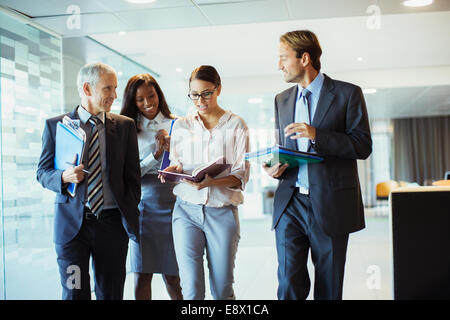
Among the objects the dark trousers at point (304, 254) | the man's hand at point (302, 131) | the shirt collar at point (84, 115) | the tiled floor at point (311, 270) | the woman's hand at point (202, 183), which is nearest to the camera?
the man's hand at point (302, 131)

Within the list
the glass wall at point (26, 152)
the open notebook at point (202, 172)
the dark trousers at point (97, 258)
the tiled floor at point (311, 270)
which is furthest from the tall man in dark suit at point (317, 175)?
the glass wall at point (26, 152)

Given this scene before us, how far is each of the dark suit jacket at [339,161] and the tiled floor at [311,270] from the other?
0.89 metres

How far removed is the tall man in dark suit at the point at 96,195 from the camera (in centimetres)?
267

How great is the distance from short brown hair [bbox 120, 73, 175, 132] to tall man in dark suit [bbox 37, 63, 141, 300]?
37 centimetres

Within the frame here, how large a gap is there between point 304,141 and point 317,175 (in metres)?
0.22

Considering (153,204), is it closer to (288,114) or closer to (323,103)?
(288,114)

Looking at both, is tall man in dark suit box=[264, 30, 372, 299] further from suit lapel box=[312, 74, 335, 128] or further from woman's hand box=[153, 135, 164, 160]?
woman's hand box=[153, 135, 164, 160]

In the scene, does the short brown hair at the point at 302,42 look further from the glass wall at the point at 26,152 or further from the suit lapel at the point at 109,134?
the glass wall at the point at 26,152

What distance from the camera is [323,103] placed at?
2529 mm


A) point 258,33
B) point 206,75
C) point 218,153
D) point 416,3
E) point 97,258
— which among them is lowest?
point 97,258

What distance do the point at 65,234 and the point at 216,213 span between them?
826 millimetres

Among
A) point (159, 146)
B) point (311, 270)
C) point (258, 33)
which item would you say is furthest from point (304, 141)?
point (311, 270)

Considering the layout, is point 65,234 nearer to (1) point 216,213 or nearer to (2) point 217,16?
(1) point 216,213

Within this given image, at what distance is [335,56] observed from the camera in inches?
243
